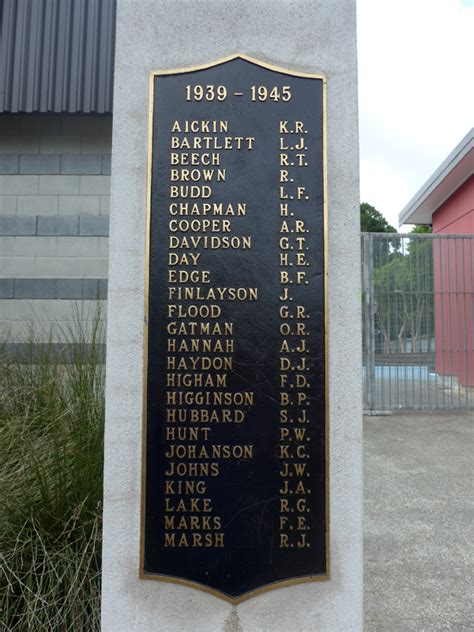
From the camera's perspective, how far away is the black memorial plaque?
2521 millimetres

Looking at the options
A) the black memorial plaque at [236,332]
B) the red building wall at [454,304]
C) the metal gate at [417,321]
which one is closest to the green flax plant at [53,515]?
the black memorial plaque at [236,332]

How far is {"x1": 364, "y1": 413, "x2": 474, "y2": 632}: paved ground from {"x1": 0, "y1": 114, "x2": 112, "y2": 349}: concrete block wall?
447 cm

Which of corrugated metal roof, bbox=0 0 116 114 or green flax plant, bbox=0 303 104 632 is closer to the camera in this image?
green flax plant, bbox=0 303 104 632

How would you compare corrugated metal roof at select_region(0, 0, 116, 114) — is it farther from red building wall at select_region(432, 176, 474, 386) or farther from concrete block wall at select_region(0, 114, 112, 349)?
red building wall at select_region(432, 176, 474, 386)

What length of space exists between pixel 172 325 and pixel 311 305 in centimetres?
78

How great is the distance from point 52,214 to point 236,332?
16.9 ft

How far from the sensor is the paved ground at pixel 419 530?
10.3ft

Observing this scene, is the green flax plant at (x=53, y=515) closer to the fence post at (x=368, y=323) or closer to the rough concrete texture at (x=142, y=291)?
the rough concrete texture at (x=142, y=291)

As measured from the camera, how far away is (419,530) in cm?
443

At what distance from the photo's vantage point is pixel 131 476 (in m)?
2.57

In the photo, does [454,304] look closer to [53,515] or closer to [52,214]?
[52,214]

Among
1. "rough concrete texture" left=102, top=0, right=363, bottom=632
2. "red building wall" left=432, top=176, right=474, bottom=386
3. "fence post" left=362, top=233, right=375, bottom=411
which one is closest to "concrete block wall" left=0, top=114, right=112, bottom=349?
"rough concrete texture" left=102, top=0, right=363, bottom=632

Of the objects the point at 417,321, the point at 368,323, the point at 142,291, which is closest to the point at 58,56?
the point at 142,291

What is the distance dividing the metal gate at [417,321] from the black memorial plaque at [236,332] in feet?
22.3
